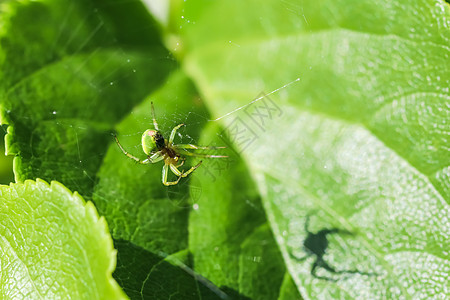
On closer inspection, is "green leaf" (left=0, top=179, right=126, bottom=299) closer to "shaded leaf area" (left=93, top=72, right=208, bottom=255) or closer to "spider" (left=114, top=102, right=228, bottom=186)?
"shaded leaf area" (left=93, top=72, right=208, bottom=255)

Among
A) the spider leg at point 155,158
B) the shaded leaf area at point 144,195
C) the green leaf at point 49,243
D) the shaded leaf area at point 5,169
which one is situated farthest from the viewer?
the shaded leaf area at point 5,169

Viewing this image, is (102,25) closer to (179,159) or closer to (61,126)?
(61,126)

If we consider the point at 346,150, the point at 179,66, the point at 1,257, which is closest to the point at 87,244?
the point at 1,257

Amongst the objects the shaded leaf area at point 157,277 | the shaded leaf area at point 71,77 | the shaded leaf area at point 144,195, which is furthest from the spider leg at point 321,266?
the shaded leaf area at point 71,77

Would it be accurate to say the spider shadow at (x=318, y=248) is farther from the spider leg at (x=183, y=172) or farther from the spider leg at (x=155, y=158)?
the spider leg at (x=155, y=158)

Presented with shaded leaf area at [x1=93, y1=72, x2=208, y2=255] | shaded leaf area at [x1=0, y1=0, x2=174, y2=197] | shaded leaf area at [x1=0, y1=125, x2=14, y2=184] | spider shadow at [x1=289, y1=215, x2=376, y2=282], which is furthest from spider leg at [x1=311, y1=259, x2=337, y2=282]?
shaded leaf area at [x1=0, y1=125, x2=14, y2=184]

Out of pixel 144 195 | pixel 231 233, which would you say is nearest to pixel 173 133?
pixel 144 195
